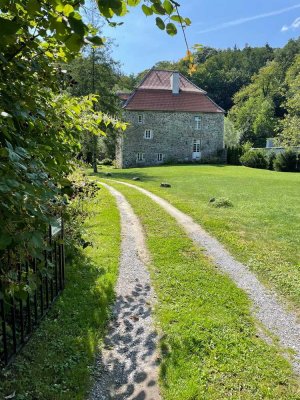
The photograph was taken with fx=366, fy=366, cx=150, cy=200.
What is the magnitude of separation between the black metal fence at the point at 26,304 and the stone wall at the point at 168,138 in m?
37.4

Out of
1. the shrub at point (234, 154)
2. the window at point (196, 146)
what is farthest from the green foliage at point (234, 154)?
the window at point (196, 146)

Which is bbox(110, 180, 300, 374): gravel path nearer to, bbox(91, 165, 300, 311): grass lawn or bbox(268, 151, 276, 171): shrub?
bbox(91, 165, 300, 311): grass lawn

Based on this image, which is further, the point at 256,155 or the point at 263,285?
the point at 256,155

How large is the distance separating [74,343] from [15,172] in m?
2.95

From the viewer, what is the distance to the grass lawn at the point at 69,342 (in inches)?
130

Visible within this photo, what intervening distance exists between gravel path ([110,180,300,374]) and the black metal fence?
111 inches

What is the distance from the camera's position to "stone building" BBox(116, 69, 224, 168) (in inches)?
1660

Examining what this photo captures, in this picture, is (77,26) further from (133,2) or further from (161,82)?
(161,82)

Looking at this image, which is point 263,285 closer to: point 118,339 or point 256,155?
point 118,339

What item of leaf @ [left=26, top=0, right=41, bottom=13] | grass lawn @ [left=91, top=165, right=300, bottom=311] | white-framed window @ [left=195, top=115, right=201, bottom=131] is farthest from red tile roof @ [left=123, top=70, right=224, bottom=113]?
leaf @ [left=26, top=0, right=41, bottom=13]

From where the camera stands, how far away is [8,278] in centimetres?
223

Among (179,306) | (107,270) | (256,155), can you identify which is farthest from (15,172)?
(256,155)

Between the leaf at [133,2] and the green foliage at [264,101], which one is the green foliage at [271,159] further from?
the leaf at [133,2]

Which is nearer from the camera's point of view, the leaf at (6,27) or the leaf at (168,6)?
the leaf at (6,27)
